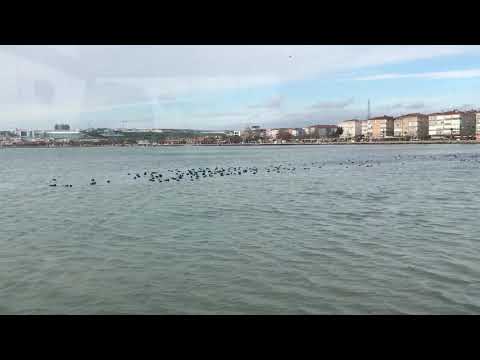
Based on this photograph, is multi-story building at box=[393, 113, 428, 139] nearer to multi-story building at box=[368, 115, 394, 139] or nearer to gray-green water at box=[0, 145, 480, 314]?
multi-story building at box=[368, 115, 394, 139]

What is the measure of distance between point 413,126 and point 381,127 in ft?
32.4

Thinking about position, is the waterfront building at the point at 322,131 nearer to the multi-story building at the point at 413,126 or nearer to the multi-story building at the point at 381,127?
the multi-story building at the point at 381,127

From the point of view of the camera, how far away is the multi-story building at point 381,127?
120 metres

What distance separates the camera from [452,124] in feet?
350

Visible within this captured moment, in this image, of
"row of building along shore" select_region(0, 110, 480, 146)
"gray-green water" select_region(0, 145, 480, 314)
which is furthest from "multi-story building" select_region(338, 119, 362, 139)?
"gray-green water" select_region(0, 145, 480, 314)

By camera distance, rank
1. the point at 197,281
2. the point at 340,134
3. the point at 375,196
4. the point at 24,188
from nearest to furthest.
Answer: the point at 197,281
the point at 375,196
the point at 24,188
the point at 340,134

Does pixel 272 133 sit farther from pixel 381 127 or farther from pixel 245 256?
pixel 245 256

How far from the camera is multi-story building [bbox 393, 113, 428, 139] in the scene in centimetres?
11194

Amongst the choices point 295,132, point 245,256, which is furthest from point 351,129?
point 245,256

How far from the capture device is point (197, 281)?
6.59 m

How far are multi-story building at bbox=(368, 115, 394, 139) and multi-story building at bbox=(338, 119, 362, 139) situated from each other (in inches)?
128
